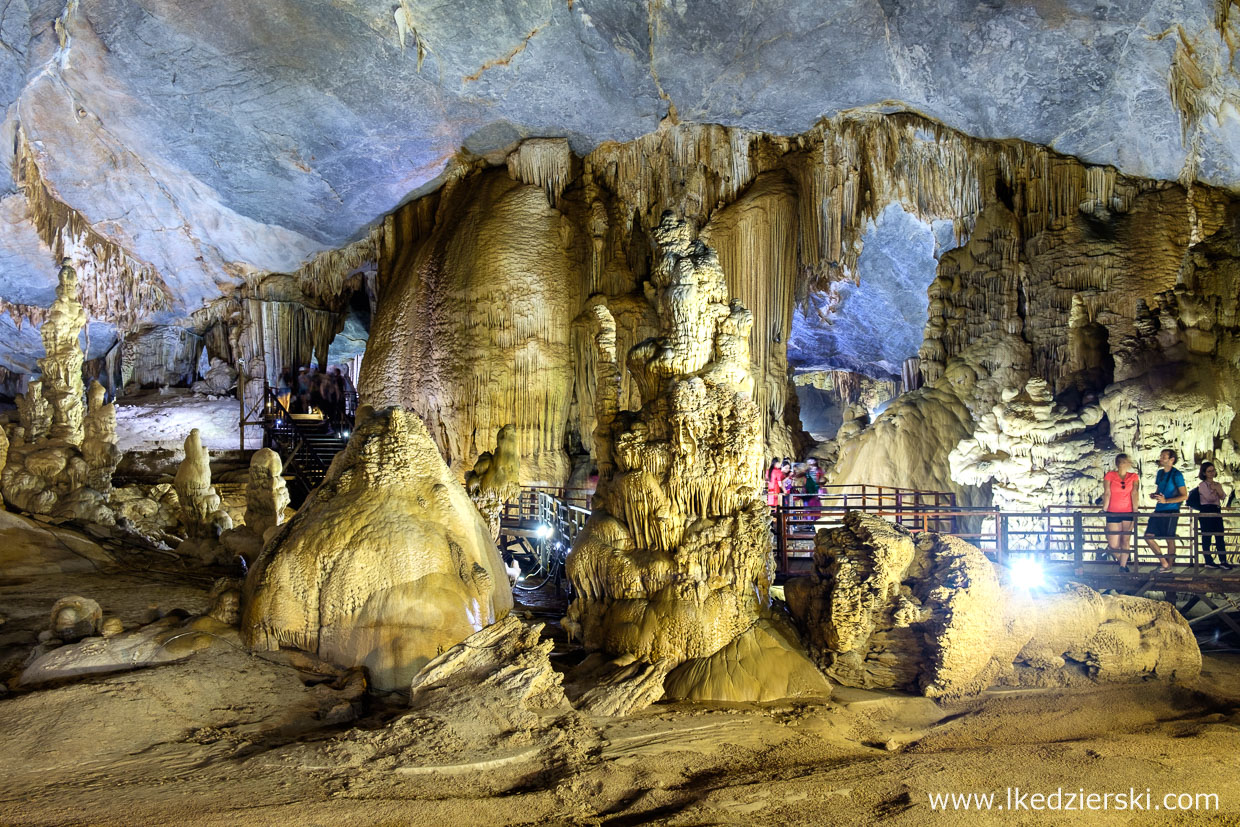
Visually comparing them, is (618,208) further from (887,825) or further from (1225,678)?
(887,825)

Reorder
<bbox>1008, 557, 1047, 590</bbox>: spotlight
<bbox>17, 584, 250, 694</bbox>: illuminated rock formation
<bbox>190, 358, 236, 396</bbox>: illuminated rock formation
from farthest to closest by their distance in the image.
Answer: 1. <bbox>190, 358, 236, 396</bbox>: illuminated rock formation
2. <bbox>1008, 557, 1047, 590</bbox>: spotlight
3. <bbox>17, 584, 250, 694</bbox>: illuminated rock formation

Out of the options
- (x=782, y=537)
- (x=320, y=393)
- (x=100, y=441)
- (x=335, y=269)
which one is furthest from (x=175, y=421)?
(x=782, y=537)

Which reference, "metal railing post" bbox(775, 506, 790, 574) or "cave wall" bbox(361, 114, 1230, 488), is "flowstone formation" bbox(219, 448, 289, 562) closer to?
"cave wall" bbox(361, 114, 1230, 488)

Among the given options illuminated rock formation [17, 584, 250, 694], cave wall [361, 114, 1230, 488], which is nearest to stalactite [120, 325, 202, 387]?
cave wall [361, 114, 1230, 488]

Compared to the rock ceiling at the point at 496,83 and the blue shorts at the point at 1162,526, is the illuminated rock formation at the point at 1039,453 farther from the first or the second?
the rock ceiling at the point at 496,83

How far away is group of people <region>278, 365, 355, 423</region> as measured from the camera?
71.9 feet

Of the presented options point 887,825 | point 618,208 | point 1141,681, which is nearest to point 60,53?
point 618,208

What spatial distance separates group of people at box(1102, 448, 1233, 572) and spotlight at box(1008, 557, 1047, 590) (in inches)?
28.3

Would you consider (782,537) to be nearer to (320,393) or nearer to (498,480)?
(498,480)

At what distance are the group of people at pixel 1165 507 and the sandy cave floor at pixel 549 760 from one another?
240cm

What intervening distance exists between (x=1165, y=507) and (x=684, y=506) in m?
5.23

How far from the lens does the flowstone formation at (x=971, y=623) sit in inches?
261

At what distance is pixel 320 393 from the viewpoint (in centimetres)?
2323

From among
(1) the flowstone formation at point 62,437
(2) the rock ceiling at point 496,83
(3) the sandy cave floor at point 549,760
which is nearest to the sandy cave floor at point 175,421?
(2) the rock ceiling at point 496,83
